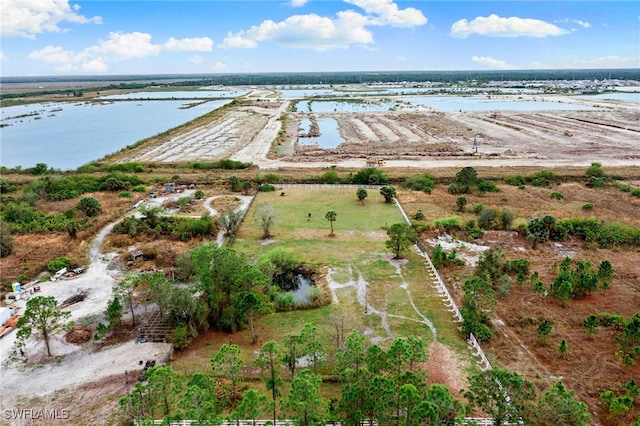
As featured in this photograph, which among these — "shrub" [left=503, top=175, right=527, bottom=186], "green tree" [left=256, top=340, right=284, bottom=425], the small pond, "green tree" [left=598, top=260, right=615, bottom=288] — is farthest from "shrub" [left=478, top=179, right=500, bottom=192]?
"green tree" [left=256, top=340, right=284, bottom=425]

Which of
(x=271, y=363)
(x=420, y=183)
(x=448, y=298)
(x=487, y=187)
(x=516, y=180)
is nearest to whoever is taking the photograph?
(x=271, y=363)

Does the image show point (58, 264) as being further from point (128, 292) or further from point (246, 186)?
point (246, 186)

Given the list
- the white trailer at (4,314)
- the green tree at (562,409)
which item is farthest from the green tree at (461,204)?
the white trailer at (4,314)

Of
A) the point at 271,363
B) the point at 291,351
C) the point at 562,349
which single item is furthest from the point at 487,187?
the point at 271,363

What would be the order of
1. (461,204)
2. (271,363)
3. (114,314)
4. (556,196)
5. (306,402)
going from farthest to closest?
(556,196), (461,204), (114,314), (271,363), (306,402)

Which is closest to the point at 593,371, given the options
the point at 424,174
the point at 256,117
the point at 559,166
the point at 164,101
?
the point at 424,174

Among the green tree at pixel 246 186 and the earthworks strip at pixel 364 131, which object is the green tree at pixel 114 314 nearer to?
the green tree at pixel 246 186
